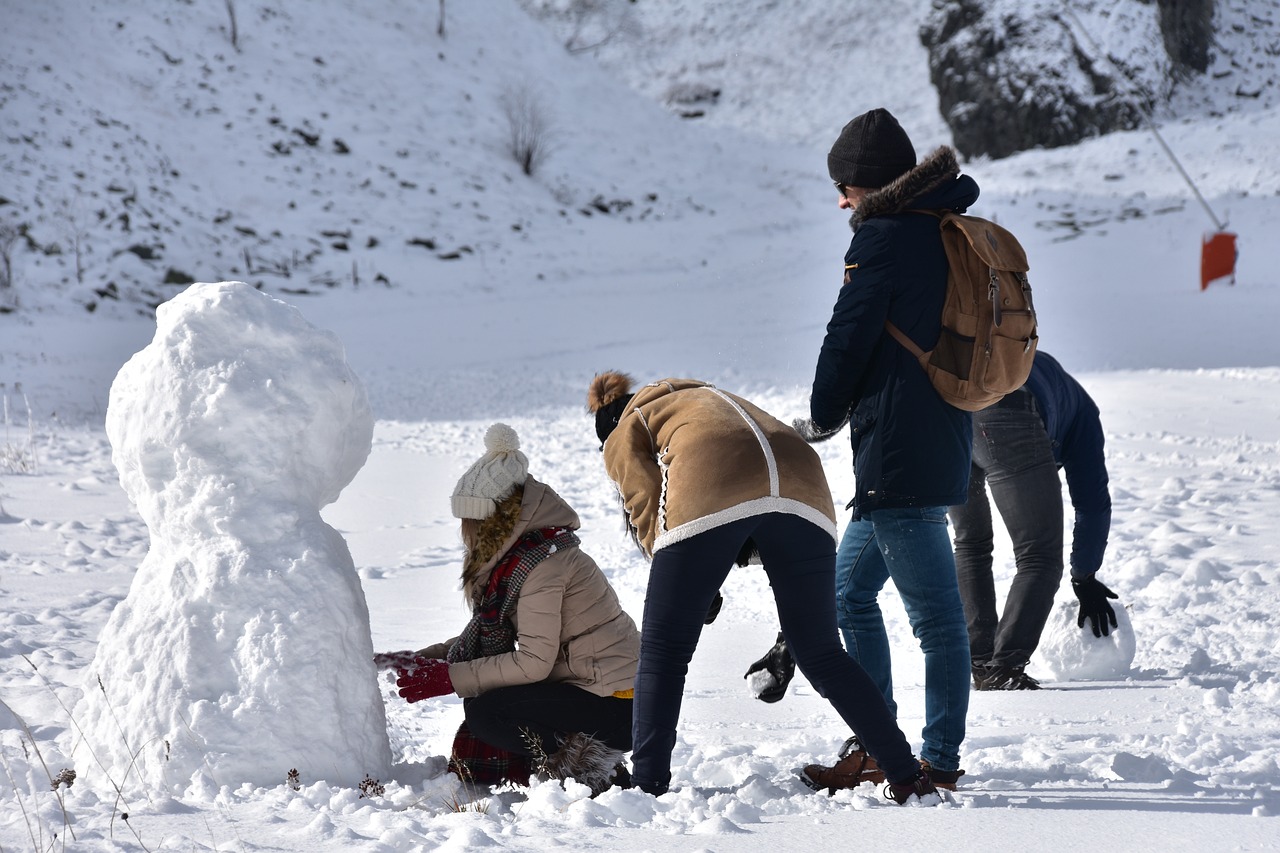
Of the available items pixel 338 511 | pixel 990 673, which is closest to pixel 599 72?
pixel 338 511

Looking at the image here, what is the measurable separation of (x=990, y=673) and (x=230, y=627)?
2635mm

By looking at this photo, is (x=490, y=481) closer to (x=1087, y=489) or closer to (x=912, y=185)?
(x=912, y=185)

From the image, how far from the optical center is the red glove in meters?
3.32

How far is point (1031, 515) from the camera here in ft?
13.5

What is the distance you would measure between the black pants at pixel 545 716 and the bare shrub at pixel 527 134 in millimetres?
23718

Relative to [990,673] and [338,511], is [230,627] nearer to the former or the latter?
[990,673]

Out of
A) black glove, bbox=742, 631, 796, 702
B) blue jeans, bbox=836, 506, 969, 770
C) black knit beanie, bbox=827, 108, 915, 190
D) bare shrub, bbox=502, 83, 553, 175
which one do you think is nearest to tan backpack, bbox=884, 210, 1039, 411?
black knit beanie, bbox=827, 108, 915, 190

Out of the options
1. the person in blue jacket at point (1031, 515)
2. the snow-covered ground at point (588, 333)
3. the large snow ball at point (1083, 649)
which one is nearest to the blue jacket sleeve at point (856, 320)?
the snow-covered ground at point (588, 333)

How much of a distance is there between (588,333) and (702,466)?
14.9m

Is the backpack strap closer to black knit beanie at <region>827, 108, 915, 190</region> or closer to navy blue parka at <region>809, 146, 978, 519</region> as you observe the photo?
navy blue parka at <region>809, 146, 978, 519</region>

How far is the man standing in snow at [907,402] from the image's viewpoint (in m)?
2.93

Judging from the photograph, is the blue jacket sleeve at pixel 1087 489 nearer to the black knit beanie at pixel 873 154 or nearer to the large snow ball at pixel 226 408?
A: the black knit beanie at pixel 873 154

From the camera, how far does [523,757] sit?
3381 mm

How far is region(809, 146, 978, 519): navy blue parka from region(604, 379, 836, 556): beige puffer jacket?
0.55ft
